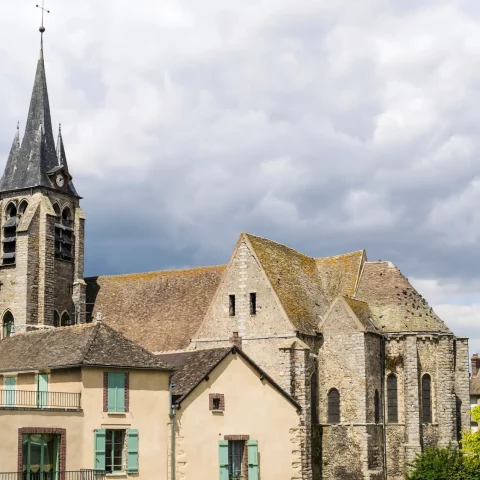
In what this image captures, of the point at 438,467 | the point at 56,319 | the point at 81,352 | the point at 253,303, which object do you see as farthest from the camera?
the point at 56,319

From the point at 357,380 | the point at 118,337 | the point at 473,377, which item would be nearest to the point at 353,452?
the point at 357,380

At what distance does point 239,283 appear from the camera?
157 ft

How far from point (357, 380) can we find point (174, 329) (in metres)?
10.3

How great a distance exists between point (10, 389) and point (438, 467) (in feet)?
56.3

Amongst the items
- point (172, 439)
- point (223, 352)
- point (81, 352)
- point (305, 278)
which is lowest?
point (172, 439)

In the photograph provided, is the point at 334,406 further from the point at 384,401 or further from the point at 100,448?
the point at 100,448

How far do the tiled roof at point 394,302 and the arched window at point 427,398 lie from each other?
2.40 meters

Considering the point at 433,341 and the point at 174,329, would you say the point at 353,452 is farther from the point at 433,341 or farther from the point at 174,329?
the point at 174,329

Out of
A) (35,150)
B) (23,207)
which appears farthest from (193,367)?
(35,150)

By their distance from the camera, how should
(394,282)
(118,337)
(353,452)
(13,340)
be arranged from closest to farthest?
(118,337)
(13,340)
(353,452)
(394,282)

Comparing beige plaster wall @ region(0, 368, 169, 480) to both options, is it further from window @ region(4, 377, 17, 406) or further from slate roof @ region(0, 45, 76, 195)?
slate roof @ region(0, 45, 76, 195)

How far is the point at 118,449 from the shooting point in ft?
111

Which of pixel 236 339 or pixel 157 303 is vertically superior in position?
pixel 157 303

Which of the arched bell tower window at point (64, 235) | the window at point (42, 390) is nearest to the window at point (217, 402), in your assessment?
the window at point (42, 390)
